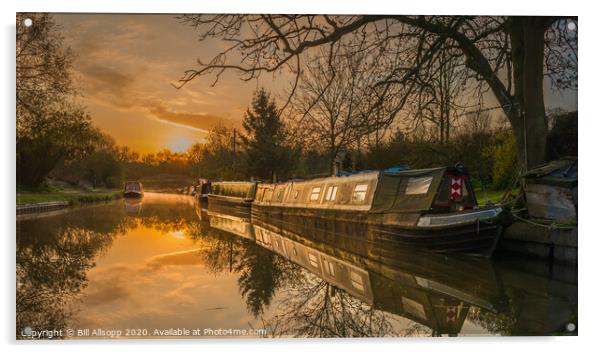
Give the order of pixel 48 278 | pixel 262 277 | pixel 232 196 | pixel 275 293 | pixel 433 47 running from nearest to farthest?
pixel 433 47 < pixel 275 293 < pixel 48 278 < pixel 262 277 < pixel 232 196

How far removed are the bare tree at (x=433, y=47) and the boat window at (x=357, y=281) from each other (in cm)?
241

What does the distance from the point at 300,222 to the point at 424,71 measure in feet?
29.2

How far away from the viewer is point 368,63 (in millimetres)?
6375

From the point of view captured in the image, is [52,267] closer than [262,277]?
No

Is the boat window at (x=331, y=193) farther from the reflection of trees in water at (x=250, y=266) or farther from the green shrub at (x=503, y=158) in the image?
the green shrub at (x=503, y=158)

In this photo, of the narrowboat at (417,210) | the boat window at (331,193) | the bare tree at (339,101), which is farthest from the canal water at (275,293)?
the boat window at (331,193)

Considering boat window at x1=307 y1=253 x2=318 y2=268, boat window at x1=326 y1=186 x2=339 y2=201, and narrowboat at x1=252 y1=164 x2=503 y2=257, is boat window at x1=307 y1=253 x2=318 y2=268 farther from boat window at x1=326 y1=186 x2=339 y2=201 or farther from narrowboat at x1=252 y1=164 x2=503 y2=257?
boat window at x1=326 y1=186 x2=339 y2=201

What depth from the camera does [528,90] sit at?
6.82m

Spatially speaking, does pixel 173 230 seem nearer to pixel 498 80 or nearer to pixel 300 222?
pixel 300 222

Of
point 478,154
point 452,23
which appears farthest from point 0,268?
point 478,154

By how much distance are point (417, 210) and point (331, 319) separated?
12.7 feet

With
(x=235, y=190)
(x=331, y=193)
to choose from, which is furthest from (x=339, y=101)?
(x=235, y=190)

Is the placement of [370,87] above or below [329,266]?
above

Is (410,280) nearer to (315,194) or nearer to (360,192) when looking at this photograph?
(360,192)
